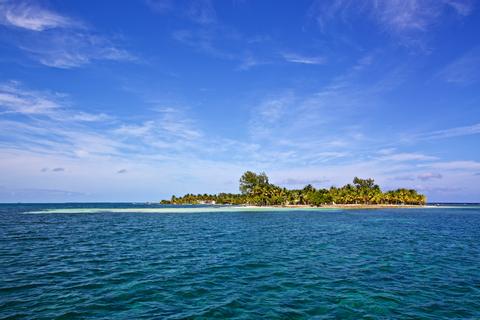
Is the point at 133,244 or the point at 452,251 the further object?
the point at 133,244

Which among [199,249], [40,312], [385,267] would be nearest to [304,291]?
[385,267]

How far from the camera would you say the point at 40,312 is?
15930 millimetres

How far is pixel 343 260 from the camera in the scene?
97.2 feet

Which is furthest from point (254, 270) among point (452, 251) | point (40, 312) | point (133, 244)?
point (452, 251)

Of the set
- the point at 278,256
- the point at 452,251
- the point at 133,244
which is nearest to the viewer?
the point at 278,256

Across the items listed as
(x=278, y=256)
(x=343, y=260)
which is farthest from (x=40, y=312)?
(x=343, y=260)

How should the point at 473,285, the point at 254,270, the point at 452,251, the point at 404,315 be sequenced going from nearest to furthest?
the point at 404,315, the point at 473,285, the point at 254,270, the point at 452,251

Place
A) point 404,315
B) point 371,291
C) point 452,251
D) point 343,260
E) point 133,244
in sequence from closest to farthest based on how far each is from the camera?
1. point 404,315
2. point 371,291
3. point 343,260
4. point 452,251
5. point 133,244

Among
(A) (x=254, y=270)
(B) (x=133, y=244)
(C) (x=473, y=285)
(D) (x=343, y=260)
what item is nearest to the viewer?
(C) (x=473, y=285)

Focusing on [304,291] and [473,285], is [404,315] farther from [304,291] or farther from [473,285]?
[473,285]

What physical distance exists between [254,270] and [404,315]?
1215 centimetres

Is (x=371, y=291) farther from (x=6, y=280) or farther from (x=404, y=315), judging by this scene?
(x=6, y=280)

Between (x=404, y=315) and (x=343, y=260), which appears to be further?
(x=343, y=260)

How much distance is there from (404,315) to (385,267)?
38.5 ft
